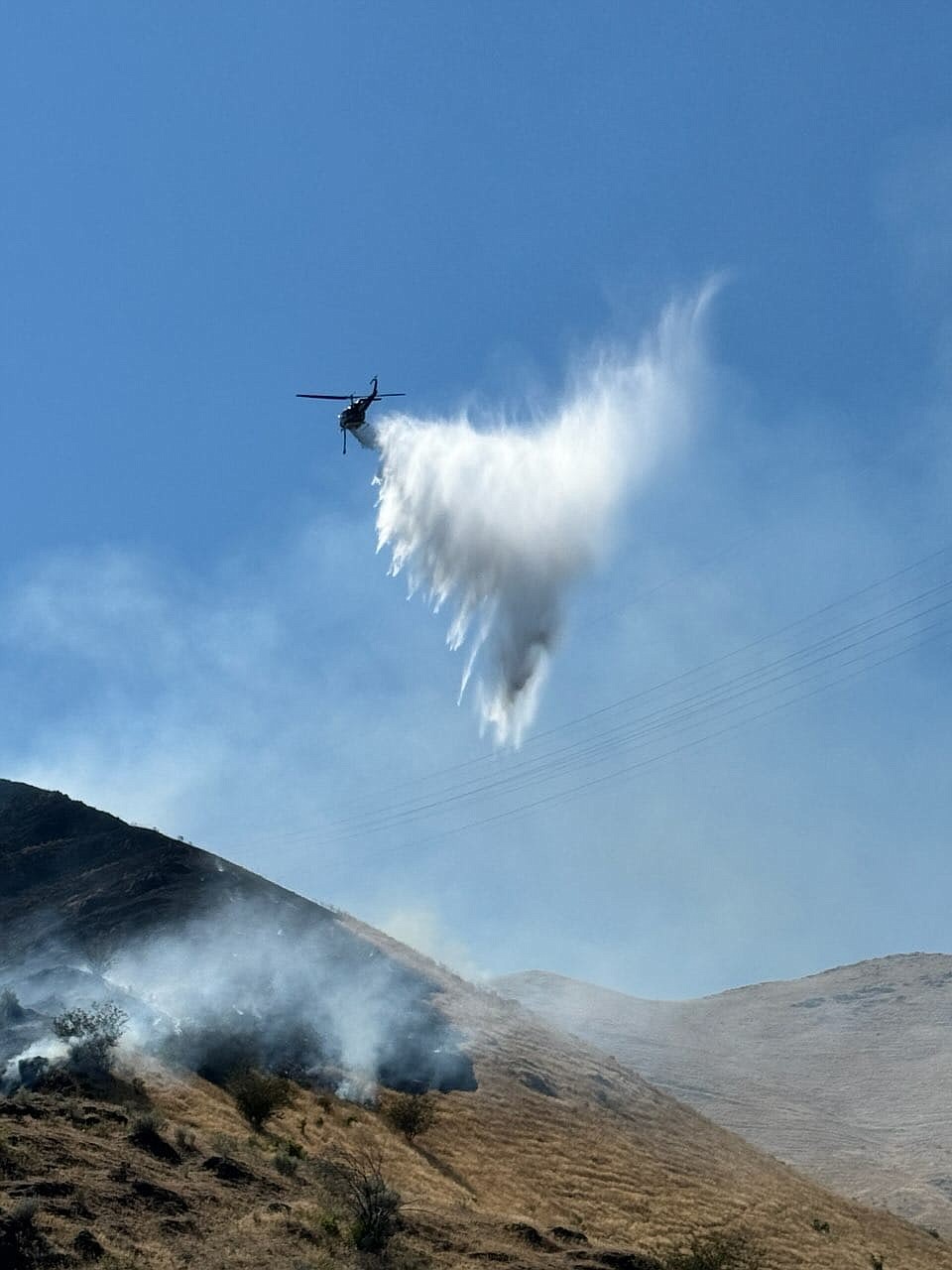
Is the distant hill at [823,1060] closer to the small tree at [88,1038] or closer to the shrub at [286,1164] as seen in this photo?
the shrub at [286,1164]

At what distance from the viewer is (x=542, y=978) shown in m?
136

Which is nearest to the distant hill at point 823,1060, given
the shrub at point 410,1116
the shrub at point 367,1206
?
the shrub at point 410,1116

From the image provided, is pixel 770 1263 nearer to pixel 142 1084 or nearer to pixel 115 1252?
pixel 142 1084

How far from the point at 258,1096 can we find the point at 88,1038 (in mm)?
6316

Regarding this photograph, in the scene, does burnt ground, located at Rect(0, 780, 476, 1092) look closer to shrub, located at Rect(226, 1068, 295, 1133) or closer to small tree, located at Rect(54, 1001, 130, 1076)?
small tree, located at Rect(54, 1001, 130, 1076)

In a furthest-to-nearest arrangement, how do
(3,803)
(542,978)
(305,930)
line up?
(542,978)
(3,803)
(305,930)

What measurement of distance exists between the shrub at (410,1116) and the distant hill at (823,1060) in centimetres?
3118

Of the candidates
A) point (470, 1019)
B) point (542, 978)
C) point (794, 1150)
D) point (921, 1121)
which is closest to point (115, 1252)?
point (470, 1019)

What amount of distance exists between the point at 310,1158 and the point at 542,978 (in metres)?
98.0

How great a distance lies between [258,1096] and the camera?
146 feet

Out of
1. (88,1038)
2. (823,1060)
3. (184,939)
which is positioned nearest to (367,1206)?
(88,1038)

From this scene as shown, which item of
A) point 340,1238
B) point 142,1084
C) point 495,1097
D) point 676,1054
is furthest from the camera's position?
point 676,1054

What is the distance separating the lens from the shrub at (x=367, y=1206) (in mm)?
31688

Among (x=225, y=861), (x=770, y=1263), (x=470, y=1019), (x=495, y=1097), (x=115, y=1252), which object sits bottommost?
(x=115, y=1252)
